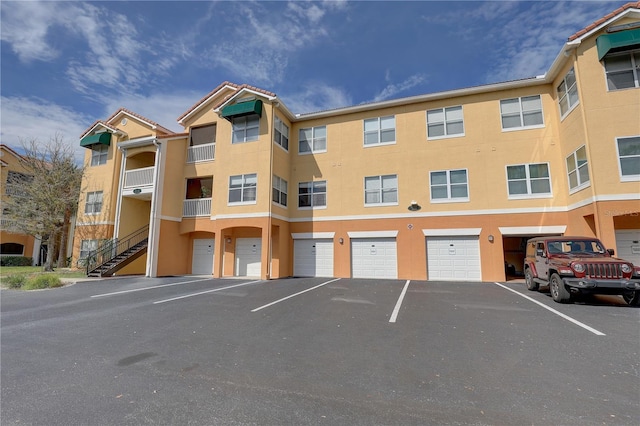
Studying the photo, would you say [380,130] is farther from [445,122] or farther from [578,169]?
[578,169]

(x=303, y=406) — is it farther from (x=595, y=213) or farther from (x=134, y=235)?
(x=134, y=235)

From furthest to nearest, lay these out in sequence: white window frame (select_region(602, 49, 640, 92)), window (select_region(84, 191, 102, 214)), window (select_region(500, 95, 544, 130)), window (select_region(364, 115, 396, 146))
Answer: window (select_region(84, 191, 102, 214))
window (select_region(364, 115, 396, 146))
window (select_region(500, 95, 544, 130))
white window frame (select_region(602, 49, 640, 92))

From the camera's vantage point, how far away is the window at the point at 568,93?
1255 cm

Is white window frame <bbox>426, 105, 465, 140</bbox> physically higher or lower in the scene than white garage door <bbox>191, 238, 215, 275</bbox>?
higher

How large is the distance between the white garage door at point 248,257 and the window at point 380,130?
9.04 meters

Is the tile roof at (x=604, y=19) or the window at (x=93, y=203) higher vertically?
the tile roof at (x=604, y=19)

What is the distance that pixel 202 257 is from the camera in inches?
735

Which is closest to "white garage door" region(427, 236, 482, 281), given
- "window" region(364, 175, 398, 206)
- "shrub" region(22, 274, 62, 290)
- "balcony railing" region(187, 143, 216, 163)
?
"window" region(364, 175, 398, 206)

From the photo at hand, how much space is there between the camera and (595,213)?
11.0m

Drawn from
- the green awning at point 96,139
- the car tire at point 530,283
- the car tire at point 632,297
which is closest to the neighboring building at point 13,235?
the green awning at point 96,139

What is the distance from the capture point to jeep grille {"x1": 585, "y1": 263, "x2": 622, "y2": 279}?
820 centimetres

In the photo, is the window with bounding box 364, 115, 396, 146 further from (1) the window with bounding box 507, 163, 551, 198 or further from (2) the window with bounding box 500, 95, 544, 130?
(1) the window with bounding box 507, 163, 551, 198

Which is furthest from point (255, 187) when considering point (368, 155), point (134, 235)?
point (134, 235)

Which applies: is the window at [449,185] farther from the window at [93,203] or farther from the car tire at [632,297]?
the window at [93,203]
